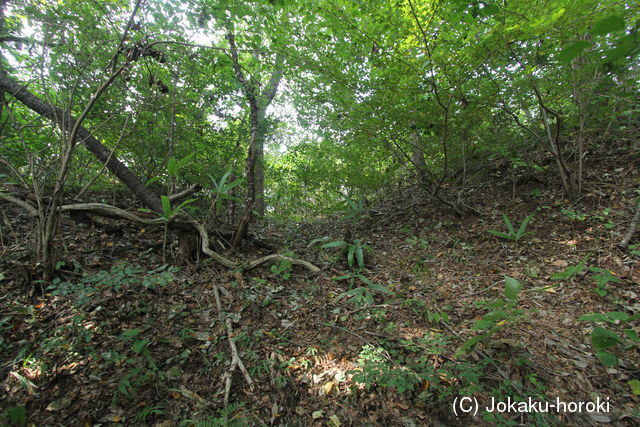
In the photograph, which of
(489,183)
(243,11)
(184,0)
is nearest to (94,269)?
(184,0)

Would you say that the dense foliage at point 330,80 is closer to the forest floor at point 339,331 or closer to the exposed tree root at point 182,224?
the exposed tree root at point 182,224

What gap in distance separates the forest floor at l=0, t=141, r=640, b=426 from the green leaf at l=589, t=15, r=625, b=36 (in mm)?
1624

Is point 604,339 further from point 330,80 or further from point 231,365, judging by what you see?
point 330,80

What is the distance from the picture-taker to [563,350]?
2.05 metres

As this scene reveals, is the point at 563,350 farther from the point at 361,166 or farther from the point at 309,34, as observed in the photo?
the point at 309,34

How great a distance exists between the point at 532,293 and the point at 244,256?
147 inches

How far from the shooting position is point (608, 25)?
841 mm

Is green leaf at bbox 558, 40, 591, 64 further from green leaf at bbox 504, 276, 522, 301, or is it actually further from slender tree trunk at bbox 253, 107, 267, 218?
slender tree trunk at bbox 253, 107, 267, 218

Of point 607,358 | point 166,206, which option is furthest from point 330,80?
point 607,358

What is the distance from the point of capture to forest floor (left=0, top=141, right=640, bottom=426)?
1808 mm

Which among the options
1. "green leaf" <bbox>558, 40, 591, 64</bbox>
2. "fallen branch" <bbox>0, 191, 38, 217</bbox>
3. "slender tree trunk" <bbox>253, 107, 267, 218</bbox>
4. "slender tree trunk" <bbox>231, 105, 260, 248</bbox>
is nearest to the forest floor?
"fallen branch" <bbox>0, 191, 38, 217</bbox>

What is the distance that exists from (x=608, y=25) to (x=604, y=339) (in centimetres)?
167

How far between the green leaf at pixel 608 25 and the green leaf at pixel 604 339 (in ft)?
5.19

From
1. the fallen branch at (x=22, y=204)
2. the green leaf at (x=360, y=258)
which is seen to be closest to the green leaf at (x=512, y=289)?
the green leaf at (x=360, y=258)
